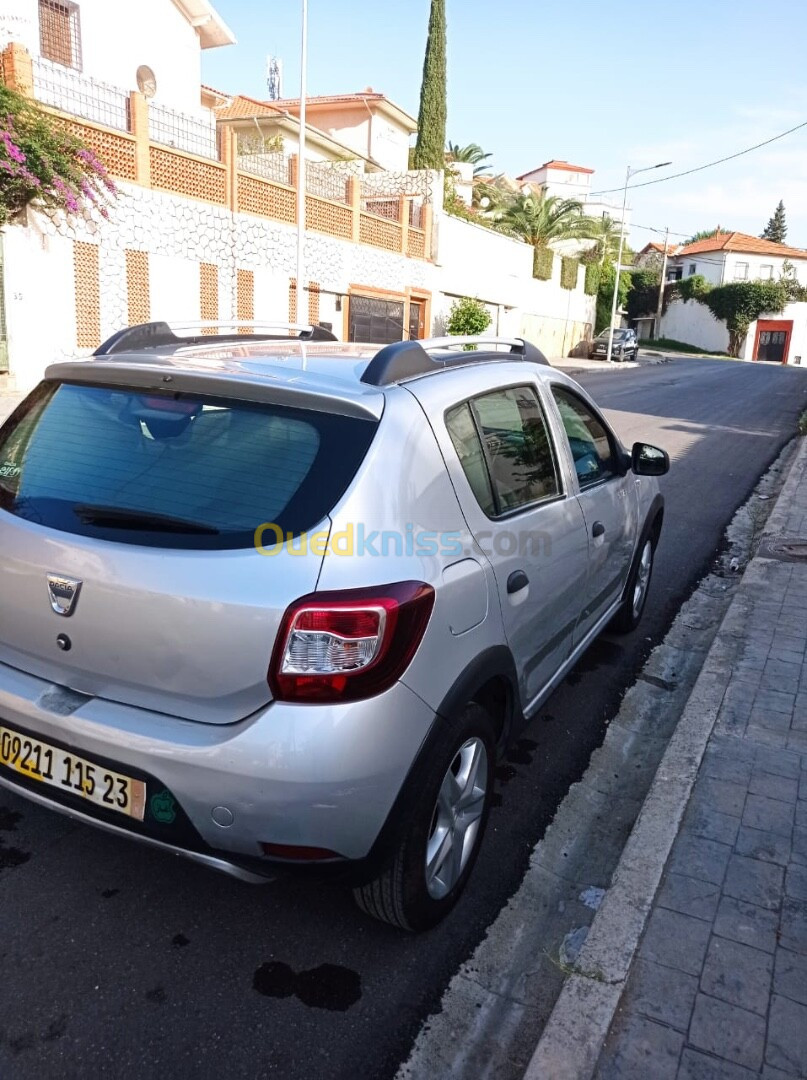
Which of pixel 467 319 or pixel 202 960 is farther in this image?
pixel 467 319

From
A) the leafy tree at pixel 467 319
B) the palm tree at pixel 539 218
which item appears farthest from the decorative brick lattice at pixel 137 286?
the palm tree at pixel 539 218

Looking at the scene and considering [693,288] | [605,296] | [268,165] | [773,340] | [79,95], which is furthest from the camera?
[693,288]

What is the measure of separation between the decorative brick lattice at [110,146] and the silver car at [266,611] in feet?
53.5

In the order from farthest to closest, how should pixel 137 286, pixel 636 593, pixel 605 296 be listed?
pixel 605 296 < pixel 137 286 < pixel 636 593

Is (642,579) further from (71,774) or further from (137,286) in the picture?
(137,286)

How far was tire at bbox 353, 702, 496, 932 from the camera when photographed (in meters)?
2.40

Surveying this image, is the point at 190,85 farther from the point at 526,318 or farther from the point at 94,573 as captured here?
the point at 94,573

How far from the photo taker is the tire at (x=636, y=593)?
502 cm

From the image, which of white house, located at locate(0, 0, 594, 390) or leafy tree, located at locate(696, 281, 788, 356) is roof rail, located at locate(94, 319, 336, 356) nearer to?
white house, located at locate(0, 0, 594, 390)

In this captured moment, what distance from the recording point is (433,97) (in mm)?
37250

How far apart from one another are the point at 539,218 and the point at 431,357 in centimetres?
4054

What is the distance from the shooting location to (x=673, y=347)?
63.8 m

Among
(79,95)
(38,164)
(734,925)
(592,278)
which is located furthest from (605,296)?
(734,925)

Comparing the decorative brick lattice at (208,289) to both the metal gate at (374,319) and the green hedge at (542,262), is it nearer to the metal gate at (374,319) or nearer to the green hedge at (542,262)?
the metal gate at (374,319)
